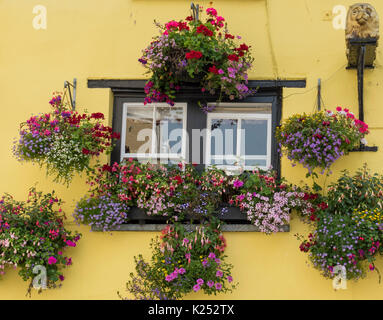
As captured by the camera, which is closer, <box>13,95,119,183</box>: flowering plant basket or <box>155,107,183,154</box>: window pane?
<box>13,95,119,183</box>: flowering plant basket

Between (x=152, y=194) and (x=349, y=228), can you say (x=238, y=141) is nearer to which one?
(x=152, y=194)

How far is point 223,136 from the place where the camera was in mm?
6391

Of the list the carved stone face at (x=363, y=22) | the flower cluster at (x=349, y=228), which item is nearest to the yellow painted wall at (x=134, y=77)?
the flower cluster at (x=349, y=228)

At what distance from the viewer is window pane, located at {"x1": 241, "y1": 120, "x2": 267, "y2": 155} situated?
6.31m

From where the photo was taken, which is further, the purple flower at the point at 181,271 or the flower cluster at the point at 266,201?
the flower cluster at the point at 266,201

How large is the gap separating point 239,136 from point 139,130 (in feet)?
3.72

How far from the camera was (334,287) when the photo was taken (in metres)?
5.53

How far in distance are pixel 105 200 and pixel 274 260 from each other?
1.84 meters

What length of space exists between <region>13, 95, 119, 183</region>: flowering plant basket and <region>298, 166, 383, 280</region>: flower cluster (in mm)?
2337

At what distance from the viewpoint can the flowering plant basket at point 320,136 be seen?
18.0 feet

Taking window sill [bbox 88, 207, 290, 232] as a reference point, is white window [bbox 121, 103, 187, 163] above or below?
above

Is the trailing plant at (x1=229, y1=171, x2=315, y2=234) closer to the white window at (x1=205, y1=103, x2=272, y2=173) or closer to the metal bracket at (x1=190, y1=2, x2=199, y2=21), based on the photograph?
the white window at (x1=205, y1=103, x2=272, y2=173)

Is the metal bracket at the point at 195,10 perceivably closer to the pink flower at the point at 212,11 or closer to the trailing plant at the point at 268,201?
the pink flower at the point at 212,11

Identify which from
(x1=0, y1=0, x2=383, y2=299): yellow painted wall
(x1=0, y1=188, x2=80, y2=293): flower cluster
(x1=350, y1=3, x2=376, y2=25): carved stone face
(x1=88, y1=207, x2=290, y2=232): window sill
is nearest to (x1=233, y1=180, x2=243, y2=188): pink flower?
(x1=88, y1=207, x2=290, y2=232): window sill
